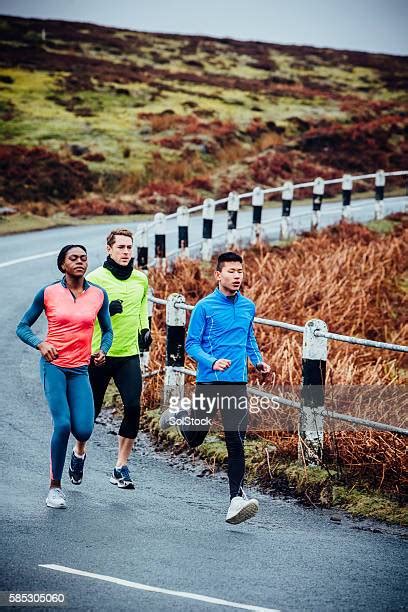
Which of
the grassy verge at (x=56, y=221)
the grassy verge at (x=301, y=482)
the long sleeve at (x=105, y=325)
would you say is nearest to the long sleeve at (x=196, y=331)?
the long sleeve at (x=105, y=325)

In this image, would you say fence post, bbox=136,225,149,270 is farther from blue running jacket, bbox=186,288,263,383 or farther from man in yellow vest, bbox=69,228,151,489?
blue running jacket, bbox=186,288,263,383

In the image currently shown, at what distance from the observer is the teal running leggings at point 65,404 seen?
620cm

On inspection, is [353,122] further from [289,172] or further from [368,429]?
[368,429]

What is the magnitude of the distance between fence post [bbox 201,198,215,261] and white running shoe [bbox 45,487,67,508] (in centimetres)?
1019

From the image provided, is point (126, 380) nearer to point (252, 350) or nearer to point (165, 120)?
point (252, 350)

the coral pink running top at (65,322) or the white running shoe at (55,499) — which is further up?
the coral pink running top at (65,322)

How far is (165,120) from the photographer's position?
37.6m

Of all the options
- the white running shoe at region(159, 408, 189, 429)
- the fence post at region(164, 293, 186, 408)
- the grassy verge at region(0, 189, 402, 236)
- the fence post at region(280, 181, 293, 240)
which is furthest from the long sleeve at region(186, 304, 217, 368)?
the grassy verge at region(0, 189, 402, 236)

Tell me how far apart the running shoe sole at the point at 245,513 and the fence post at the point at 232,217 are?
37.1 ft

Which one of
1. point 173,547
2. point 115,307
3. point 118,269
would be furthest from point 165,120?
point 173,547

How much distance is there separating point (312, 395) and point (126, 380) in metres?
1.41

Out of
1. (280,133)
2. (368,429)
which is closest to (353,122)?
(280,133)

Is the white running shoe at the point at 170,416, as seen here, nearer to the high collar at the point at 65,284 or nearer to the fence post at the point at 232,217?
the high collar at the point at 65,284

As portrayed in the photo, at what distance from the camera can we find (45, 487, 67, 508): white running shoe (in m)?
6.16
